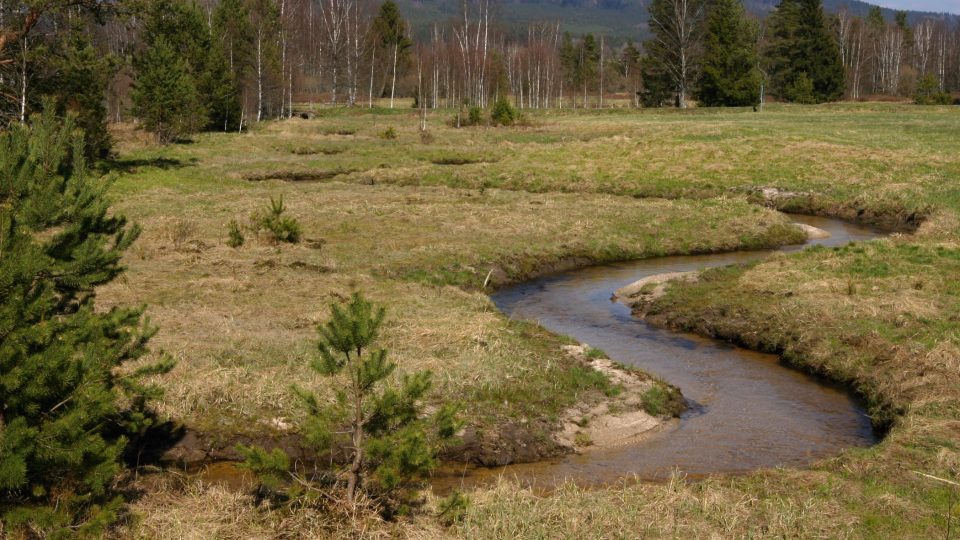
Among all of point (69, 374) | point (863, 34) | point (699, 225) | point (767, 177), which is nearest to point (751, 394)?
point (69, 374)

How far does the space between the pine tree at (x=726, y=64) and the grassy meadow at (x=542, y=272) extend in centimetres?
2852

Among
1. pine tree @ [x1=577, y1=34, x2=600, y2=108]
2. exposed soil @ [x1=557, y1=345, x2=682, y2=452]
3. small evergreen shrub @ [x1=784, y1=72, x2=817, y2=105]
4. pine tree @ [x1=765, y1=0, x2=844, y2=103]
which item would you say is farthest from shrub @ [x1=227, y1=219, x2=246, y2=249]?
pine tree @ [x1=577, y1=34, x2=600, y2=108]

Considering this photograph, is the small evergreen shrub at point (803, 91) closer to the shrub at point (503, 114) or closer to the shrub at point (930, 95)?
the shrub at point (930, 95)

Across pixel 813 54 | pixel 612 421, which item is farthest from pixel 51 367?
pixel 813 54

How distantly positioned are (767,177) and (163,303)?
2968 cm

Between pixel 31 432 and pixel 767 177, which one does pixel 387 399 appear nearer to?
pixel 31 432

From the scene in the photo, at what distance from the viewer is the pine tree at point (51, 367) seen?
7.84m

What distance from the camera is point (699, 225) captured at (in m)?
31.2

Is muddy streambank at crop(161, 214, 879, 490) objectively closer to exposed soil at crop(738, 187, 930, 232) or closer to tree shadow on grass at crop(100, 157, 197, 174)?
exposed soil at crop(738, 187, 930, 232)

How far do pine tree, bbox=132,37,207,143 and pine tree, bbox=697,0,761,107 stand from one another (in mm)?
46260

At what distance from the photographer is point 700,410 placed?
14.7 m

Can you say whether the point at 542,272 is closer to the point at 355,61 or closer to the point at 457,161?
the point at 457,161

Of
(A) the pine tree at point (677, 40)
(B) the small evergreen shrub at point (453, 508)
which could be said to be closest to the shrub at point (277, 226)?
(B) the small evergreen shrub at point (453, 508)

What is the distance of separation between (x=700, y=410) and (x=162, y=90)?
131 ft
